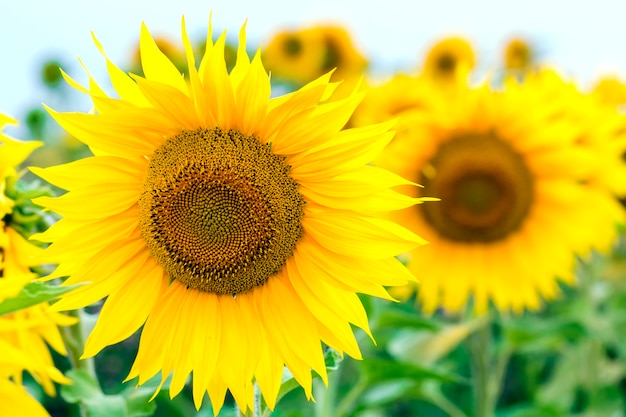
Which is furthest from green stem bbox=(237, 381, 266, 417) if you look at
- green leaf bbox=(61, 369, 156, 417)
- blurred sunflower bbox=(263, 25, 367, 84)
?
blurred sunflower bbox=(263, 25, 367, 84)

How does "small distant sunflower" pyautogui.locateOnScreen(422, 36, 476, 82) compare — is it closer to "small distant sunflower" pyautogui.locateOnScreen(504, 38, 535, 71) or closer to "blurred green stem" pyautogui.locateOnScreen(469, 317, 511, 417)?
"small distant sunflower" pyautogui.locateOnScreen(504, 38, 535, 71)

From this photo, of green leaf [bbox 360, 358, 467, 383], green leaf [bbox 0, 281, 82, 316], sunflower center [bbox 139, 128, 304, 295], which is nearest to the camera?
green leaf [bbox 0, 281, 82, 316]

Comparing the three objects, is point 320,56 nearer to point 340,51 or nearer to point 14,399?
point 340,51

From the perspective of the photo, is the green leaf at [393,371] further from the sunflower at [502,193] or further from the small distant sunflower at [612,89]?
the small distant sunflower at [612,89]

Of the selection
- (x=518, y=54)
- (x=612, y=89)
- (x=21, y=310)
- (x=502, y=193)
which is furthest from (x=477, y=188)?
(x=518, y=54)

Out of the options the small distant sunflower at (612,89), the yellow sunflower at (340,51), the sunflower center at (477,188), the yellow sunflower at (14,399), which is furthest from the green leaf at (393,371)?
the yellow sunflower at (340,51)
